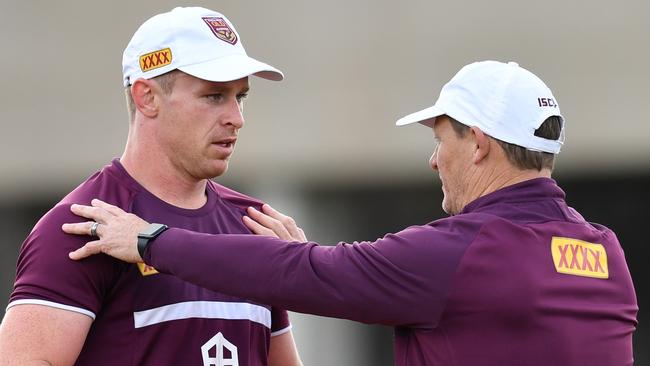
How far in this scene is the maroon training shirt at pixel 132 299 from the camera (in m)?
3.21

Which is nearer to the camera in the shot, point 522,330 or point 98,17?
point 522,330

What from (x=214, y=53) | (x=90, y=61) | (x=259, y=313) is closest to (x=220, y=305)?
(x=259, y=313)

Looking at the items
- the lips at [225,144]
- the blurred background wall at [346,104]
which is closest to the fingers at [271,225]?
the lips at [225,144]

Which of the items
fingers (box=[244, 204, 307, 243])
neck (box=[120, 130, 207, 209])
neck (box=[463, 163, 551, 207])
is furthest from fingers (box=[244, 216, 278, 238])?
neck (box=[463, 163, 551, 207])

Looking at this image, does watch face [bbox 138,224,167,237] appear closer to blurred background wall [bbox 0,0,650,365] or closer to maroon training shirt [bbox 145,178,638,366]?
maroon training shirt [bbox 145,178,638,366]

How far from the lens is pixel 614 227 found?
8.50 m

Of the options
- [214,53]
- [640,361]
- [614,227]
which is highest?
[214,53]

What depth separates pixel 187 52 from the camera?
3467 mm

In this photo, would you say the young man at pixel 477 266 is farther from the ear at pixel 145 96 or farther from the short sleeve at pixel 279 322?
the short sleeve at pixel 279 322

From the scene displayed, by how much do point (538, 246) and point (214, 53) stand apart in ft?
3.54

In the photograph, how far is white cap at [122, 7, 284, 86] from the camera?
3.46 m

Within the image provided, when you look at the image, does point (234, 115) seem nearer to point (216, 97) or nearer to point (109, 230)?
point (216, 97)

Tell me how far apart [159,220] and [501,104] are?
104 cm

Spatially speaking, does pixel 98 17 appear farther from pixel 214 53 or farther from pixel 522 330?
pixel 522 330
